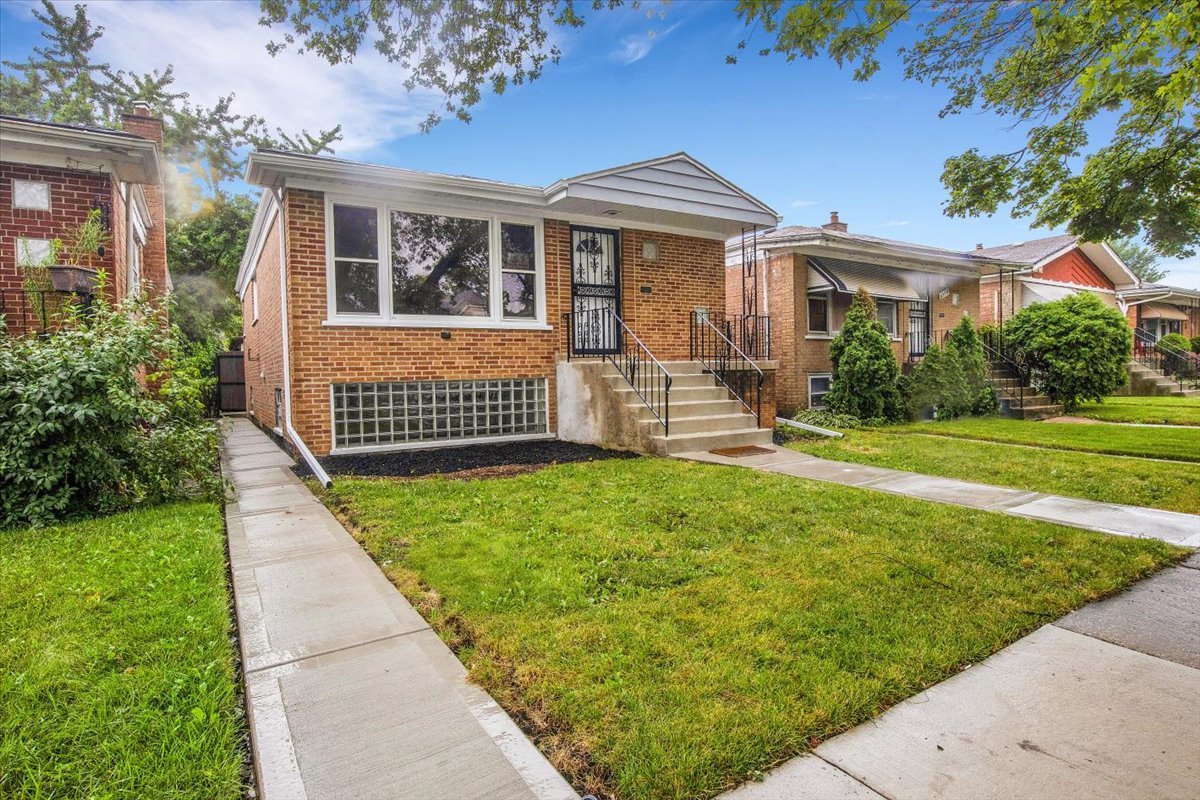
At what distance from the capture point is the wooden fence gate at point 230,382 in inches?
659

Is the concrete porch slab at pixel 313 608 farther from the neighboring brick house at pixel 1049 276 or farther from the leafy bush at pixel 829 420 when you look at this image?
the neighboring brick house at pixel 1049 276

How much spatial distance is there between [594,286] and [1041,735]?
334 inches

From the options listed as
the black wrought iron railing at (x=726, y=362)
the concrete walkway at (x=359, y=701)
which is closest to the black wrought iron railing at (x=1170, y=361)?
the black wrought iron railing at (x=726, y=362)

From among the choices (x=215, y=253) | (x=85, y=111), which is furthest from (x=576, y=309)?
(x=85, y=111)

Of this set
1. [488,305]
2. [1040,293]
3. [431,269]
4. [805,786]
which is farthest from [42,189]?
[1040,293]

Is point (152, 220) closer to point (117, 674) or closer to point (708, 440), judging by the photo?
point (708, 440)

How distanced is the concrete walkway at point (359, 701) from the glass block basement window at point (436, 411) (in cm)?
430

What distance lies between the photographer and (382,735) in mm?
2068

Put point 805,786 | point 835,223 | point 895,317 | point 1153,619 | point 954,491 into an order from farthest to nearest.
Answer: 1. point 835,223
2. point 895,317
3. point 954,491
4. point 1153,619
5. point 805,786

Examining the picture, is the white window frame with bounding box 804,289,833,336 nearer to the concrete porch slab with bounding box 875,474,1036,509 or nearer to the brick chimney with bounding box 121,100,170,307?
the concrete porch slab with bounding box 875,474,1036,509

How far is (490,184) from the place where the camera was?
8.31 m

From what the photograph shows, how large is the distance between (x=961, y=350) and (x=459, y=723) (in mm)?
12918

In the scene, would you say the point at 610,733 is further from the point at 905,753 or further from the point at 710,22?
the point at 710,22

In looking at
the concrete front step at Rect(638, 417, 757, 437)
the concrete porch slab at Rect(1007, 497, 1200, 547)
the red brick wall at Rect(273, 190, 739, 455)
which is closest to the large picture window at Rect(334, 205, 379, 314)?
the red brick wall at Rect(273, 190, 739, 455)
